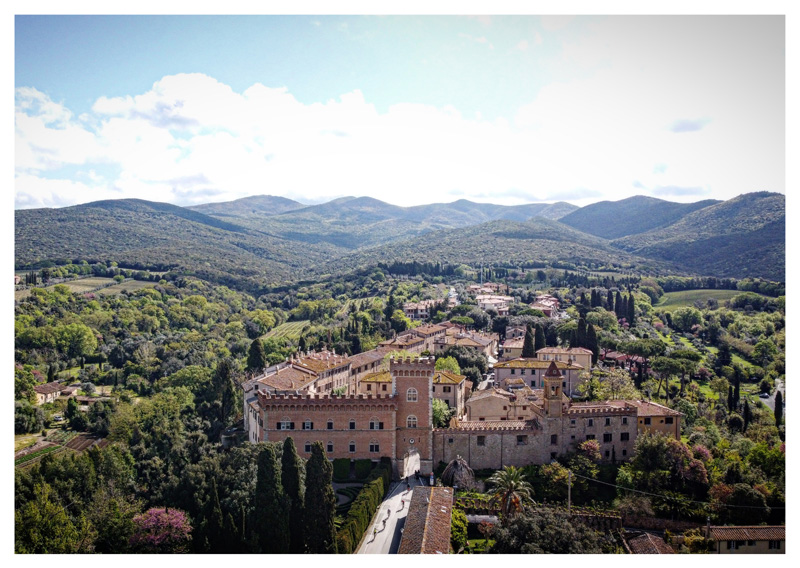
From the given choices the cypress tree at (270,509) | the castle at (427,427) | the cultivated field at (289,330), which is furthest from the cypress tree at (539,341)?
the cypress tree at (270,509)

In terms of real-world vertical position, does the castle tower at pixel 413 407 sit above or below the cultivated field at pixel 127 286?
below

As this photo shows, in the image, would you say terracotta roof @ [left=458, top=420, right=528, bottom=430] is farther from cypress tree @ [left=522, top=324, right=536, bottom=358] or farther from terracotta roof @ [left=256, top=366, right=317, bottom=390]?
cypress tree @ [left=522, top=324, right=536, bottom=358]

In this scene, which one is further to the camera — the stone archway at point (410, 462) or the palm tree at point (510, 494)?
the stone archway at point (410, 462)

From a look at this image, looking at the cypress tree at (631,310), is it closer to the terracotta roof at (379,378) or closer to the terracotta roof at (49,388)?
the terracotta roof at (379,378)

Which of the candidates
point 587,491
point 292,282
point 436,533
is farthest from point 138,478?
point 292,282

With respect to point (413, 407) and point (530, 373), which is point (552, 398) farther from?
point (530, 373)

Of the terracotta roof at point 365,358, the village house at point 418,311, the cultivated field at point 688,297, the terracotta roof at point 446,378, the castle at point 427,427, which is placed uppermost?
the cultivated field at point 688,297

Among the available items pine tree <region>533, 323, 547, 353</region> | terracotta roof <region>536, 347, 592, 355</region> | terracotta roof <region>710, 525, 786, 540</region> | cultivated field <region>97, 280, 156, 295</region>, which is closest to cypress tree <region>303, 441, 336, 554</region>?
terracotta roof <region>710, 525, 786, 540</region>
